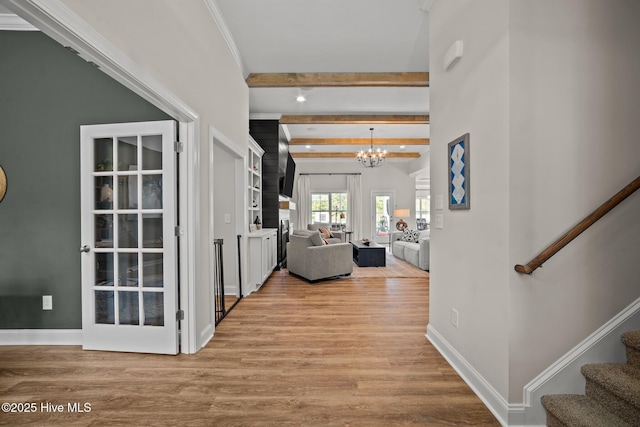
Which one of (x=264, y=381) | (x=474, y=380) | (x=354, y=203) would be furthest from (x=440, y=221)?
(x=354, y=203)

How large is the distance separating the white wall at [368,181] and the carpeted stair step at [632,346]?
849 centimetres

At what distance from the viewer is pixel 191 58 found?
231 cm

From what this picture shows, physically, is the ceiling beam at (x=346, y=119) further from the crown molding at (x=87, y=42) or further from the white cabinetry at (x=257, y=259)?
the crown molding at (x=87, y=42)

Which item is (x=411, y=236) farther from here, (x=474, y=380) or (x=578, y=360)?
(x=578, y=360)

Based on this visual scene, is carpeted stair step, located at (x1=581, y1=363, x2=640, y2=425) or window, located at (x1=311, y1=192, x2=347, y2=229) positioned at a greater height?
window, located at (x1=311, y1=192, x2=347, y2=229)

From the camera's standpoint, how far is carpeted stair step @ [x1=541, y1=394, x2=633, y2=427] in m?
1.37

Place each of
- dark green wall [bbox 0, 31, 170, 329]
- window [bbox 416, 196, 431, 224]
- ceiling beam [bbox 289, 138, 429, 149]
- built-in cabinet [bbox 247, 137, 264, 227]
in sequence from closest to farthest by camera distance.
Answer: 1. dark green wall [bbox 0, 31, 170, 329]
2. built-in cabinet [bbox 247, 137, 264, 227]
3. ceiling beam [bbox 289, 138, 429, 149]
4. window [bbox 416, 196, 431, 224]

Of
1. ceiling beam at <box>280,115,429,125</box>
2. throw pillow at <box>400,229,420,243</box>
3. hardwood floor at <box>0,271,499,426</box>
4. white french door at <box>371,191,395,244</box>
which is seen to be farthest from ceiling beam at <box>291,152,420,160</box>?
hardwood floor at <box>0,271,499,426</box>

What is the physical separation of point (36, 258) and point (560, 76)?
165 inches

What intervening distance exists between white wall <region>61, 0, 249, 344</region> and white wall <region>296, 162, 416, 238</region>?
255 inches

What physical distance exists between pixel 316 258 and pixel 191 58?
11.0ft

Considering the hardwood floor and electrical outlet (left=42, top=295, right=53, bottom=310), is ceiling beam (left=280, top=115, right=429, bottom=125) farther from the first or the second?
electrical outlet (left=42, top=295, right=53, bottom=310)

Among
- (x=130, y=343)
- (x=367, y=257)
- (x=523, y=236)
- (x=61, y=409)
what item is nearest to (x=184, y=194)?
(x=130, y=343)

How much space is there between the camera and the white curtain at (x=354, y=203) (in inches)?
389
